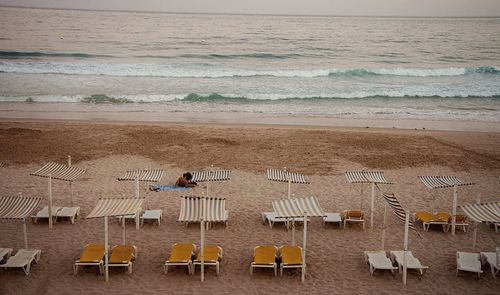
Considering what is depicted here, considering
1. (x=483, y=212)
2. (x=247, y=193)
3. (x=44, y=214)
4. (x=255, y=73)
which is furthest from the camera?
(x=255, y=73)

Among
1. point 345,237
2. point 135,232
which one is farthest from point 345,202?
point 135,232

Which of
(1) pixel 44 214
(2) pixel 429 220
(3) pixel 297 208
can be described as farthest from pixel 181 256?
(2) pixel 429 220

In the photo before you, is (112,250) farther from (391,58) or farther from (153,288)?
(391,58)

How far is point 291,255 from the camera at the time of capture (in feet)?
33.2

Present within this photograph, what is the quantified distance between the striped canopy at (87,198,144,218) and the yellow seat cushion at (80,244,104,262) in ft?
2.88

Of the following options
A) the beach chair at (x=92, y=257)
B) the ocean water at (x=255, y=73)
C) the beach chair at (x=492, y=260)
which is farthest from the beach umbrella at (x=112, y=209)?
the ocean water at (x=255, y=73)

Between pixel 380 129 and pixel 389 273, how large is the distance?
14.7 m

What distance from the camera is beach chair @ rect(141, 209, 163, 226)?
40.3ft

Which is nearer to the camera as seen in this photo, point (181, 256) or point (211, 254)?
point (181, 256)

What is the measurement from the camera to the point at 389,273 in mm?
10086

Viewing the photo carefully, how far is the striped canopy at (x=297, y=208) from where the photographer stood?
954cm

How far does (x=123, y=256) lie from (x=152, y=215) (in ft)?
7.94

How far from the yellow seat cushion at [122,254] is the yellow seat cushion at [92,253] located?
24 cm

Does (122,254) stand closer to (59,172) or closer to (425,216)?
(59,172)
